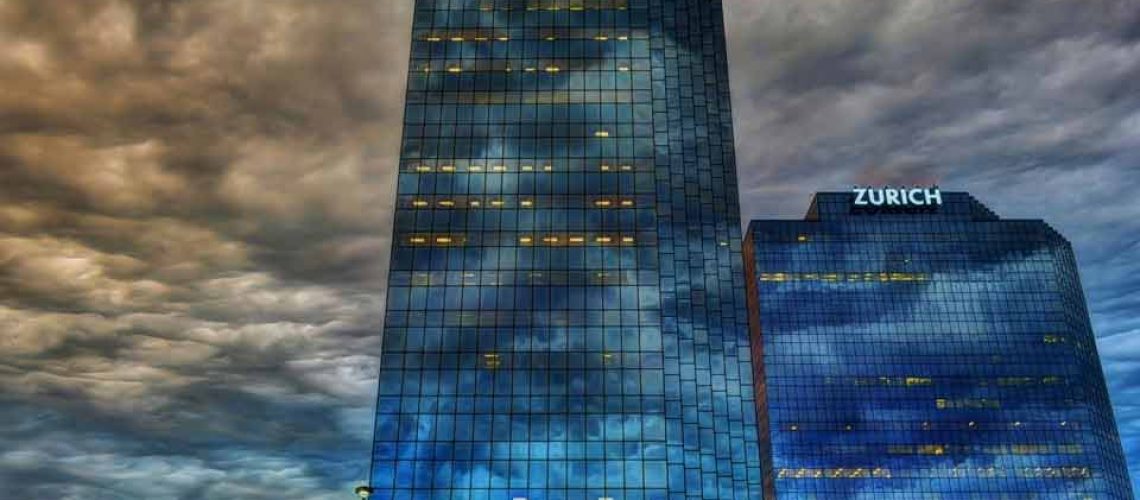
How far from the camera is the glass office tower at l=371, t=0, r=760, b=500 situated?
9419 cm

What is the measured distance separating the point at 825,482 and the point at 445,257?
128 m

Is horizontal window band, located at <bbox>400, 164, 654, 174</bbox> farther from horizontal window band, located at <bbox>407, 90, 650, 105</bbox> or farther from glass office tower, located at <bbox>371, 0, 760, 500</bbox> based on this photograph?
horizontal window band, located at <bbox>407, 90, 650, 105</bbox>

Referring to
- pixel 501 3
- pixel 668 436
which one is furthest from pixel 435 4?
pixel 668 436

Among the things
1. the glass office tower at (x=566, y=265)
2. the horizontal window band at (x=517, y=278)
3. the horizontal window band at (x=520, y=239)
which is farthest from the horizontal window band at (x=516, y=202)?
the horizontal window band at (x=517, y=278)

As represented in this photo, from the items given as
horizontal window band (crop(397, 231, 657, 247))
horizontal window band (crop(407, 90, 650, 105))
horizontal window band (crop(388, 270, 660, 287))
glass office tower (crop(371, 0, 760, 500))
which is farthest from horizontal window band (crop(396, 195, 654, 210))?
horizontal window band (crop(407, 90, 650, 105))

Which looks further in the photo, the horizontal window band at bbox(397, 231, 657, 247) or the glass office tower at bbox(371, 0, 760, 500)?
the horizontal window band at bbox(397, 231, 657, 247)

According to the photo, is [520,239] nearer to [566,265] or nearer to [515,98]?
[566,265]

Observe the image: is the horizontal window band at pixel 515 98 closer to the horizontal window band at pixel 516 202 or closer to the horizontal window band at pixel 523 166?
the horizontal window band at pixel 523 166

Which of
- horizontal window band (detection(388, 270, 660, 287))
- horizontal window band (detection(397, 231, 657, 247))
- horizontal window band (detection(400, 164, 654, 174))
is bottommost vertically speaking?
horizontal window band (detection(388, 270, 660, 287))

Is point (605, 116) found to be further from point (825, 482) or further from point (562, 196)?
point (825, 482)

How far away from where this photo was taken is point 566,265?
10362 cm

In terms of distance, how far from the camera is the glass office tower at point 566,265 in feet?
309

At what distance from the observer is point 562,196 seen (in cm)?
10719

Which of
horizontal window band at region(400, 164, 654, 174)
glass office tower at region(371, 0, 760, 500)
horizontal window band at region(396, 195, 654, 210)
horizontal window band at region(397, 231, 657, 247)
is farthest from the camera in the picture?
horizontal window band at region(400, 164, 654, 174)
